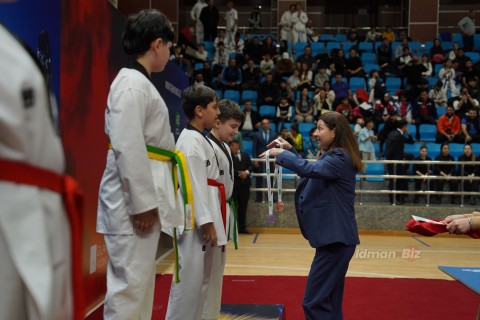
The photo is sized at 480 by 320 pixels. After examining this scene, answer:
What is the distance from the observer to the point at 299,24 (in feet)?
53.4

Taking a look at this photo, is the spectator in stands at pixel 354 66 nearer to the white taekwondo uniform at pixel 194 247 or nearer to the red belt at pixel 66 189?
the white taekwondo uniform at pixel 194 247

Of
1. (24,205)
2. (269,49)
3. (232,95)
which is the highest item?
(269,49)

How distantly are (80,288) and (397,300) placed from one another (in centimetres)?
439

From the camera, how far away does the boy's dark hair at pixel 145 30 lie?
8.35 feet

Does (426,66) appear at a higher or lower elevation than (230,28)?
lower

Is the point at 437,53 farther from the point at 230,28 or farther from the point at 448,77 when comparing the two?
the point at 230,28

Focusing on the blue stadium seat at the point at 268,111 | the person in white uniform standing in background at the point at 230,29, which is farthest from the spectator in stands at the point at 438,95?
the person in white uniform standing in background at the point at 230,29

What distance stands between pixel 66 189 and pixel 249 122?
10.9 metres

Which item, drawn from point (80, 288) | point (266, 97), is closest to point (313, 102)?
point (266, 97)

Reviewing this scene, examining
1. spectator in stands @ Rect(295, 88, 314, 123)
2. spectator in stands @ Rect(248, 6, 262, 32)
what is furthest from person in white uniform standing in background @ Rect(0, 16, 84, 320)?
spectator in stands @ Rect(248, 6, 262, 32)

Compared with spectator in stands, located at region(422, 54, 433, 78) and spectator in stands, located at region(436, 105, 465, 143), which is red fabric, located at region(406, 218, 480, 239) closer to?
spectator in stands, located at region(436, 105, 465, 143)

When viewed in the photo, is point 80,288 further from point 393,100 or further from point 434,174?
point 393,100

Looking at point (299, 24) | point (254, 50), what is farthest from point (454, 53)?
point (254, 50)

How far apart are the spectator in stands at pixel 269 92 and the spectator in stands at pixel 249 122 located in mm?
1144
